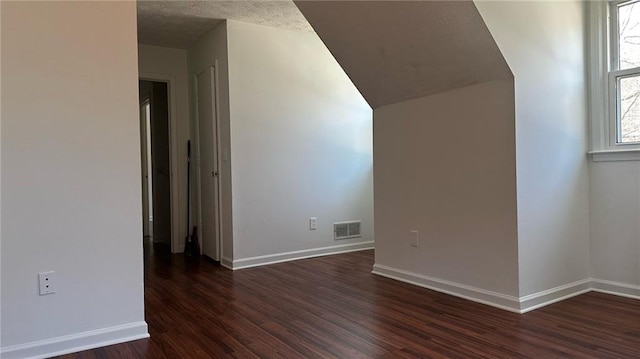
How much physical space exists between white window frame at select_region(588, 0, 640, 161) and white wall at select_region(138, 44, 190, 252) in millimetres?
4090

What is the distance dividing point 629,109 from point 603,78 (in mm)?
280

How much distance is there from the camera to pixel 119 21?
8.00 ft

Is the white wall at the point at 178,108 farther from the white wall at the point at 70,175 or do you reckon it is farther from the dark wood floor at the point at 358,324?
the white wall at the point at 70,175

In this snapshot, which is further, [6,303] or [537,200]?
[537,200]

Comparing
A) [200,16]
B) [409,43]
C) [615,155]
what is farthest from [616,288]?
[200,16]

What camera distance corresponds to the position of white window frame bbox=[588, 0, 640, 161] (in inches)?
124

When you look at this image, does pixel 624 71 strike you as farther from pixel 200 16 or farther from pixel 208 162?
pixel 208 162

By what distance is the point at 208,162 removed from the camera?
4.84 metres

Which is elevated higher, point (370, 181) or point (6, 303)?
point (370, 181)

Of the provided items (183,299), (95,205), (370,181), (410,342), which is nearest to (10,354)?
(95,205)

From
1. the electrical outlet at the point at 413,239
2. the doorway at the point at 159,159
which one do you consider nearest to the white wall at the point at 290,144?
the electrical outlet at the point at 413,239

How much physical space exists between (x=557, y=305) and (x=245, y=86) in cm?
321

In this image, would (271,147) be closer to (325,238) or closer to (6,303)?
(325,238)

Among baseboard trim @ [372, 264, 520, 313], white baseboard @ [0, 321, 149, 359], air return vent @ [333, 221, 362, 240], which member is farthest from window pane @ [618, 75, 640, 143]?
white baseboard @ [0, 321, 149, 359]
